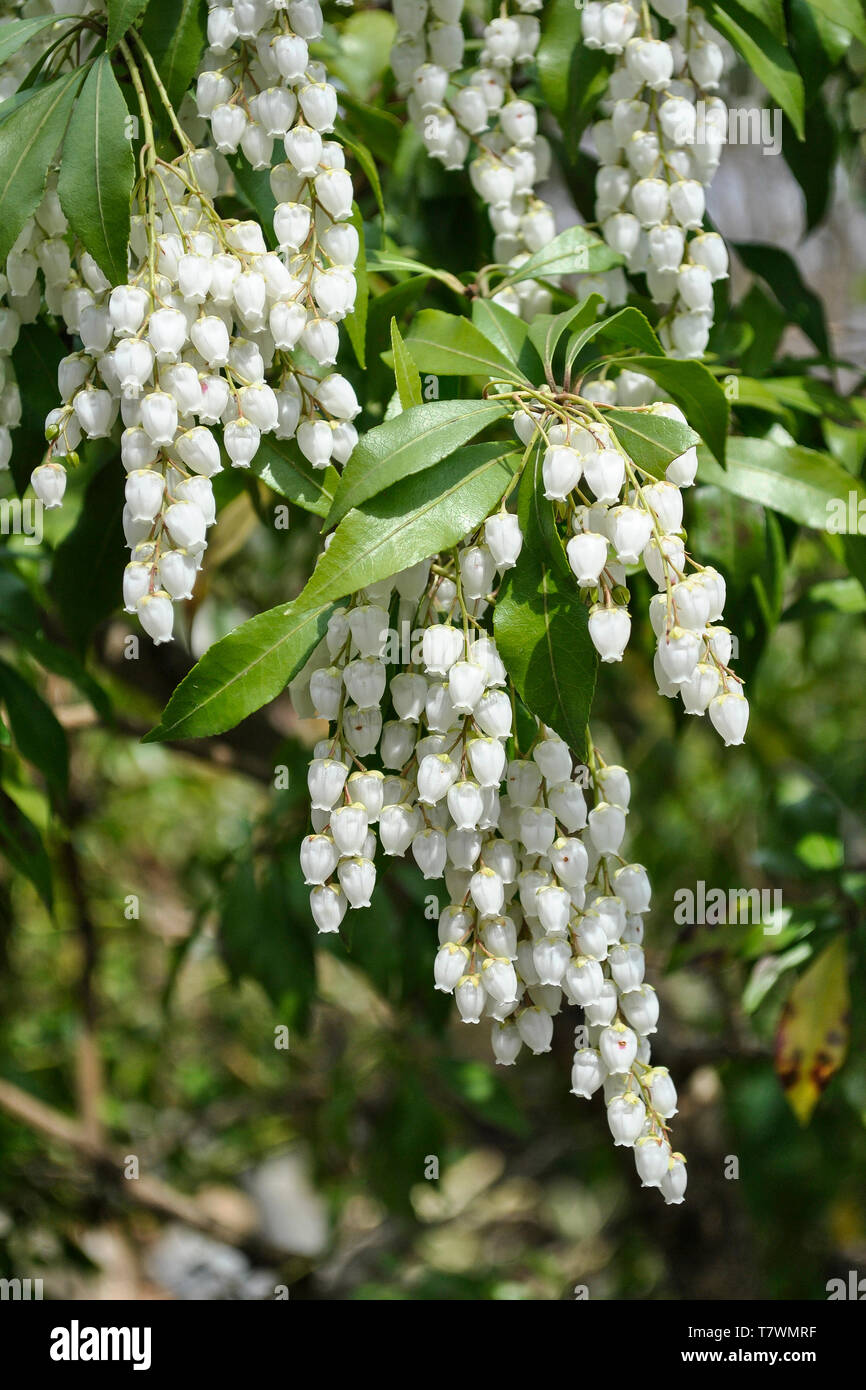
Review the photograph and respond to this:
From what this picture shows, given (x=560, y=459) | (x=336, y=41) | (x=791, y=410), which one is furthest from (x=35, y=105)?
(x=791, y=410)

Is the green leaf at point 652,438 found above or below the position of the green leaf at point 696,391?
below

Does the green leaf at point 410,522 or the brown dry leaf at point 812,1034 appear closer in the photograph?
the green leaf at point 410,522

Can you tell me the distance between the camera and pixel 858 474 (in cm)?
168

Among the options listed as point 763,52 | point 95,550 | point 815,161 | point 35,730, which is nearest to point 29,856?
point 35,730

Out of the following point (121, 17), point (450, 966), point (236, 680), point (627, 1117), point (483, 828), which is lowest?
point (627, 1117)

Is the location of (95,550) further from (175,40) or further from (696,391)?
(696,391)

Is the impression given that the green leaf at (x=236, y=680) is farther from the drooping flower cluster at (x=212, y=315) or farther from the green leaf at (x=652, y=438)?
the green leaf at (x=652, y=438)

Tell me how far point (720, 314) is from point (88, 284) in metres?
0.92

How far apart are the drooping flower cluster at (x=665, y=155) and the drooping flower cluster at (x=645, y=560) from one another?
1.19ft

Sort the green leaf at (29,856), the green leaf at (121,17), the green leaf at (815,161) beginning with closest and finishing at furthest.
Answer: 1. the green leaf at (121,17)
2. the green leaf at (29,856)
3. the green leaf at (815,161)

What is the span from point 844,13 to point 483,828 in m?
1.02

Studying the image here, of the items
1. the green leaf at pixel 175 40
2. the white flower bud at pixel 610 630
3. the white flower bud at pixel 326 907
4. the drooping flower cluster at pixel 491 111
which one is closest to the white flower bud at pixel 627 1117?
the white flower bud at pixel 326 907

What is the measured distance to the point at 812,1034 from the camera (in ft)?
6.93

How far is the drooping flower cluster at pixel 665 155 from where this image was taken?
1.32 meters
